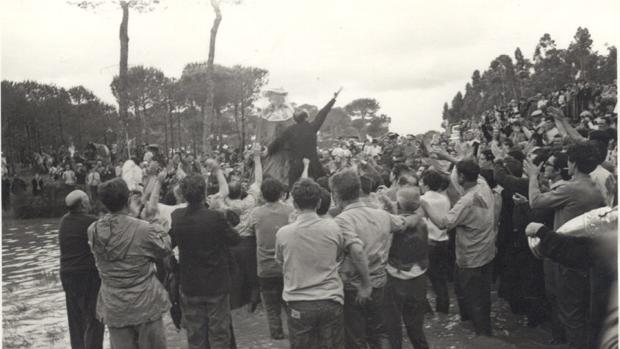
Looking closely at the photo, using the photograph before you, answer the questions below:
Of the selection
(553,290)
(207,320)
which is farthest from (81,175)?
(553,290)

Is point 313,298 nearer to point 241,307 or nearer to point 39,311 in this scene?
point 241,307

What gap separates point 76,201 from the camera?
5.20 meters

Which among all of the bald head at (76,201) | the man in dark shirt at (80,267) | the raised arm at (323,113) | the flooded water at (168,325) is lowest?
the flooded water at (168,325)

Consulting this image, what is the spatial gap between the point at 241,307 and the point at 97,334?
7.28ft

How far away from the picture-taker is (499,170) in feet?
20.1

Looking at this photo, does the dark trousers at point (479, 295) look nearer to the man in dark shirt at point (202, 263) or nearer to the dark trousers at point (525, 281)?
the dark trousers at point (525, 281)

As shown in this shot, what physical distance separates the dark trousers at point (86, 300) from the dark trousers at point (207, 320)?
2.85ft

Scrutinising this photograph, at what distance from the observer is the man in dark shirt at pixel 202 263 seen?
4668 millimetres

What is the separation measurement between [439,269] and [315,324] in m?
2.94

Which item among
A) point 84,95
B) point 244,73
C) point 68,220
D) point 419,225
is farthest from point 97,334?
point 244,73

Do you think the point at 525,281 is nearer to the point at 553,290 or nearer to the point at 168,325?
the point at 553,290

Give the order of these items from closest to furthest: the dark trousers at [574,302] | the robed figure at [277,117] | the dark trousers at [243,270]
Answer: the dark trousers at [574,302] < the dark trousers at [243,270] < the robed figure at [277,117]

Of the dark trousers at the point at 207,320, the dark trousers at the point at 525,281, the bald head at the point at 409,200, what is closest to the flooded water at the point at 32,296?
the dark trousers at the point at 207,320

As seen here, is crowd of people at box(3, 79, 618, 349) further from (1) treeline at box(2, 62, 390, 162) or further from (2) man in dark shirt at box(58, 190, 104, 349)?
(1) treeline at box(2, 62, 390, 162)
